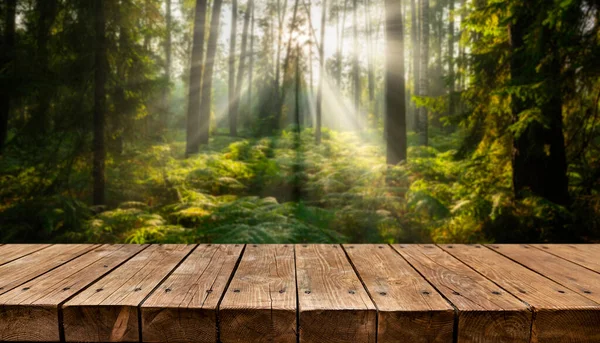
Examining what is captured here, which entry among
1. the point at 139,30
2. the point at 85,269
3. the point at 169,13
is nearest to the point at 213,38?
the point at 169,13

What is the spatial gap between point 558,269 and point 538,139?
3.52m

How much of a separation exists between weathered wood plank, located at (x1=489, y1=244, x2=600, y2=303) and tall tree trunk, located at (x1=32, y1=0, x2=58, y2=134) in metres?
8.17

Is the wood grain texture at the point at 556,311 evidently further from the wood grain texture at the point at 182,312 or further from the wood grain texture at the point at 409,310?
the wood grain texture at the point at 182,312

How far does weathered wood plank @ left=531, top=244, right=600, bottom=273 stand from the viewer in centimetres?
226

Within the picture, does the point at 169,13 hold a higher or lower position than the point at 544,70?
higher

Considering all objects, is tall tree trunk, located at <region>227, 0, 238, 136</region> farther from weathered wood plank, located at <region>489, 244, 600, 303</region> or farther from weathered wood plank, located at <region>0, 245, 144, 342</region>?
weathered wood plank, located at <region>0, 245, 144, 342</region>

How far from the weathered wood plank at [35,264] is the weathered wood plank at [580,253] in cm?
301

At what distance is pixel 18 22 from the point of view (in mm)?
8641

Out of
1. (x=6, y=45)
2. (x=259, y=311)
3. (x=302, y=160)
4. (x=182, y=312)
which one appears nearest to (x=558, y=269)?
(x=259, y=311)

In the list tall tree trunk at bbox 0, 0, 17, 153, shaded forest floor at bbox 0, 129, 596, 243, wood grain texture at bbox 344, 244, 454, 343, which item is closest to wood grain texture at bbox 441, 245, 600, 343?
wood grain texture at bbox 344, 244, 454, 343

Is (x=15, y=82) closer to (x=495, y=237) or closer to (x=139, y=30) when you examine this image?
(x=139, y=30)

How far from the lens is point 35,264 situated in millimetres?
2213

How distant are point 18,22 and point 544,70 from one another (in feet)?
34.0

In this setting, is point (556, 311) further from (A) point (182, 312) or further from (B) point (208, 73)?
(B) point (208, 73)
